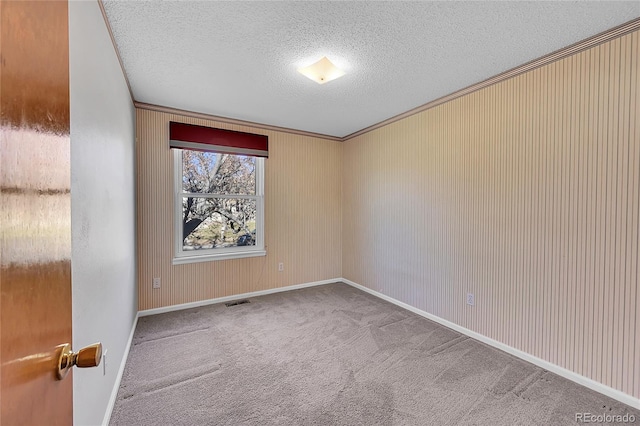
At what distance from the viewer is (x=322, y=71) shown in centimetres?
223

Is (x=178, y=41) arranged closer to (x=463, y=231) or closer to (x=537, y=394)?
(x=463, y=231)

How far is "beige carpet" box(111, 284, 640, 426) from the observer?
5.46ft

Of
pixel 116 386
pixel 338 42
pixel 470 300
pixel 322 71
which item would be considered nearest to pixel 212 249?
pixel 116 386

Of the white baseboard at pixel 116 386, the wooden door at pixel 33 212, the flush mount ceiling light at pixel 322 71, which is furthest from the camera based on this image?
the flush mount ceiling light at pixel 322 71

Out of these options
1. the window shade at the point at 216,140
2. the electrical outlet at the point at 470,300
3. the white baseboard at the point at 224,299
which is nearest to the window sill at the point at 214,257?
the white baseboard at the point at 224,299

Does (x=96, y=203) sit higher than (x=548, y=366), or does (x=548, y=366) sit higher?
(x=96, y=203)

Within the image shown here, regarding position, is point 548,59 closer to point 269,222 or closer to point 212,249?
point 269,222

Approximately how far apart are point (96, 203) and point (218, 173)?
222cm

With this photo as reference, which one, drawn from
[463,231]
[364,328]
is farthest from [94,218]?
[463,231]

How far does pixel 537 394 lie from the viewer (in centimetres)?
183

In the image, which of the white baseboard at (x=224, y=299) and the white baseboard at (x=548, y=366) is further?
the white baseboard at (x=224, y=299)

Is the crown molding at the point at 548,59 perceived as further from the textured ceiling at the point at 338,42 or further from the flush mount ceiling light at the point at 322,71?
the flush mount ceiling light at the point at 322,71

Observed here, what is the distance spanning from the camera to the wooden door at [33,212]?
16.3 inches

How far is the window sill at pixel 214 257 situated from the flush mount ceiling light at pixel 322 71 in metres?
2.38
